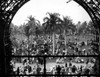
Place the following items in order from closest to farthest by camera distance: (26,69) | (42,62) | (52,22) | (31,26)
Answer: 1. (42,62)
2. (26,69)
3. (52,22)
4. (31,26)

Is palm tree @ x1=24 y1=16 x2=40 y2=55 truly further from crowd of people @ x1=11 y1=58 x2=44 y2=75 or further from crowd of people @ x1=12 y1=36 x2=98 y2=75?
crowd of people @ x1=11 y1=58 x2=44 y2=75

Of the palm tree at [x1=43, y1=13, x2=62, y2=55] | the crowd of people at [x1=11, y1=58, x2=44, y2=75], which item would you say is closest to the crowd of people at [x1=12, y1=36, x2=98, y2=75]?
the crowd of people at [x1=11, y1=58, x2=44, y2=75]

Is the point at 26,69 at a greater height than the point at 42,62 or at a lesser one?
lesser

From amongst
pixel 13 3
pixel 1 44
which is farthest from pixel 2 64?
pixel 13 3

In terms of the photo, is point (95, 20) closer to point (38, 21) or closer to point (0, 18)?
point (0, 18)

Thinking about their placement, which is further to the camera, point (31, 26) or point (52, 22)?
point (31, 26)


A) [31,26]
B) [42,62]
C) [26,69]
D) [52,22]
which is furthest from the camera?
[31,26]

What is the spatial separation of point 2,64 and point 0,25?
3.43 ft

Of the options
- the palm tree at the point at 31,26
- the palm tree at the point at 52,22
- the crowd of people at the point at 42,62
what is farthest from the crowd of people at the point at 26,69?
the palm tree at the point at 31,26

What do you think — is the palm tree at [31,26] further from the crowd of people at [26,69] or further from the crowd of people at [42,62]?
the crowd of people at [26,69]

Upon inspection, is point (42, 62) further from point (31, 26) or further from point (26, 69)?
point (31, 26)

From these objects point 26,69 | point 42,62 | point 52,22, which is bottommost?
point 26,69

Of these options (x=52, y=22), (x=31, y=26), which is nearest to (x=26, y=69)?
(x=52, y=22)

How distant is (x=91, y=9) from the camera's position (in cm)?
417
